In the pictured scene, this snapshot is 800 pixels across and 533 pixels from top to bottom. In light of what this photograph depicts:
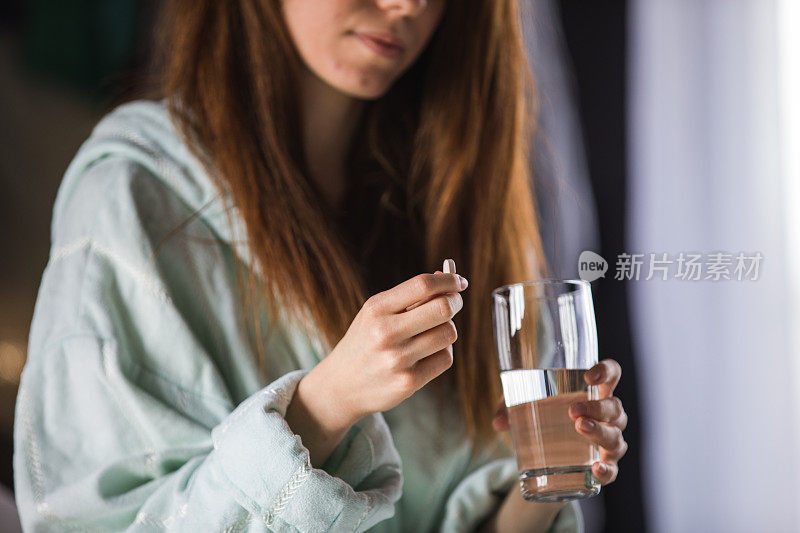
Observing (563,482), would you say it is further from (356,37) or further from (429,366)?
(356,37)

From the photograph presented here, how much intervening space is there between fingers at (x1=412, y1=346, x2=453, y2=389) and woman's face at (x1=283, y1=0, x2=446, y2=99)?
409 mm

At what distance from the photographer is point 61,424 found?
766 mm

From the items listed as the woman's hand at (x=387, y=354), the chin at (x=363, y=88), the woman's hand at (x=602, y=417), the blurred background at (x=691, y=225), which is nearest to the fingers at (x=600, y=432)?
the woman's hand at (x=602, y=417)

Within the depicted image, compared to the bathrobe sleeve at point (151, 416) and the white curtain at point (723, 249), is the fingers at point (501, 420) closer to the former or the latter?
the bathrobe sleeve at point (151, 416)

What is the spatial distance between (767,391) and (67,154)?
5.42 feet

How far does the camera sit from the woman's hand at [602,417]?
0.68m

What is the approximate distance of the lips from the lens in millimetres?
902

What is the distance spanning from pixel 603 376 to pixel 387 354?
0.66 ft

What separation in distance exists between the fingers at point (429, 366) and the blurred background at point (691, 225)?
1.24m

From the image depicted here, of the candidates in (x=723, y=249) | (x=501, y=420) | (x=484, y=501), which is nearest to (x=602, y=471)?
(x=501, y=420)

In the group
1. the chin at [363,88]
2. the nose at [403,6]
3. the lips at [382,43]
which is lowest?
the chin at [363,88]

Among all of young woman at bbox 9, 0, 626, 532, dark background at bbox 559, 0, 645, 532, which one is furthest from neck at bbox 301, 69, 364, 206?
dark background at bbox 559, 0, 645, 532

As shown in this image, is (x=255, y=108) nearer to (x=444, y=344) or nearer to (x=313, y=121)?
(x=313, y=121)

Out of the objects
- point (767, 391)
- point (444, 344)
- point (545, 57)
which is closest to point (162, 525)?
point (444, 344)
